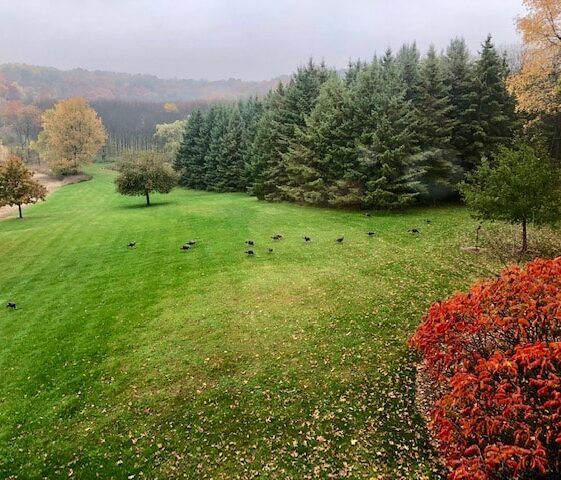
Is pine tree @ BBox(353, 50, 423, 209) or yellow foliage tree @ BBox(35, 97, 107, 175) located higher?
yellow foliage tree @ BBox(35, 97, 107, 175)

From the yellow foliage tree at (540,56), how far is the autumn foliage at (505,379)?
1515cm

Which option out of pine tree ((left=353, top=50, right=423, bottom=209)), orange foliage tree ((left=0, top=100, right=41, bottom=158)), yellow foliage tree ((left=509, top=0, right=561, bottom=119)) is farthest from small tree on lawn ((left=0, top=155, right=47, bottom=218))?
orange foliage tree ((left=0, top=100, right=41, bottom=158))

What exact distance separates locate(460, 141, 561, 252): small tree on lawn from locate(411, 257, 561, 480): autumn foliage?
9932 mm

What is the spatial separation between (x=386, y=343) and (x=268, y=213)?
2136 centimetres

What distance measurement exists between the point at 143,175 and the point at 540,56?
34.4m

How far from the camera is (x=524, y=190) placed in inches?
617

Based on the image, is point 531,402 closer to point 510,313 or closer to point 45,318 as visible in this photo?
point 510,313

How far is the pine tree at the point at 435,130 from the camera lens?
97.9ft

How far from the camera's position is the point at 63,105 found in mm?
72250

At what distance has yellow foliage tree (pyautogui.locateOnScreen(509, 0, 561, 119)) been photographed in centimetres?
1778

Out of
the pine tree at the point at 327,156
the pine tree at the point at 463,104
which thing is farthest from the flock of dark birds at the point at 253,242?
the pine tree at the point at 463,104

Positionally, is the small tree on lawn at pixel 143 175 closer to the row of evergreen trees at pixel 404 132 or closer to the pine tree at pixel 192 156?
the row of evergreen trees at pixel 404 132

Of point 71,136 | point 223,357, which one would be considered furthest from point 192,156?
point 223,357

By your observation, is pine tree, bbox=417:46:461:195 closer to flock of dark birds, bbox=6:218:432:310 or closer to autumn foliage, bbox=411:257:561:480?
flock of dark birds, bbox=6:218:432:310
